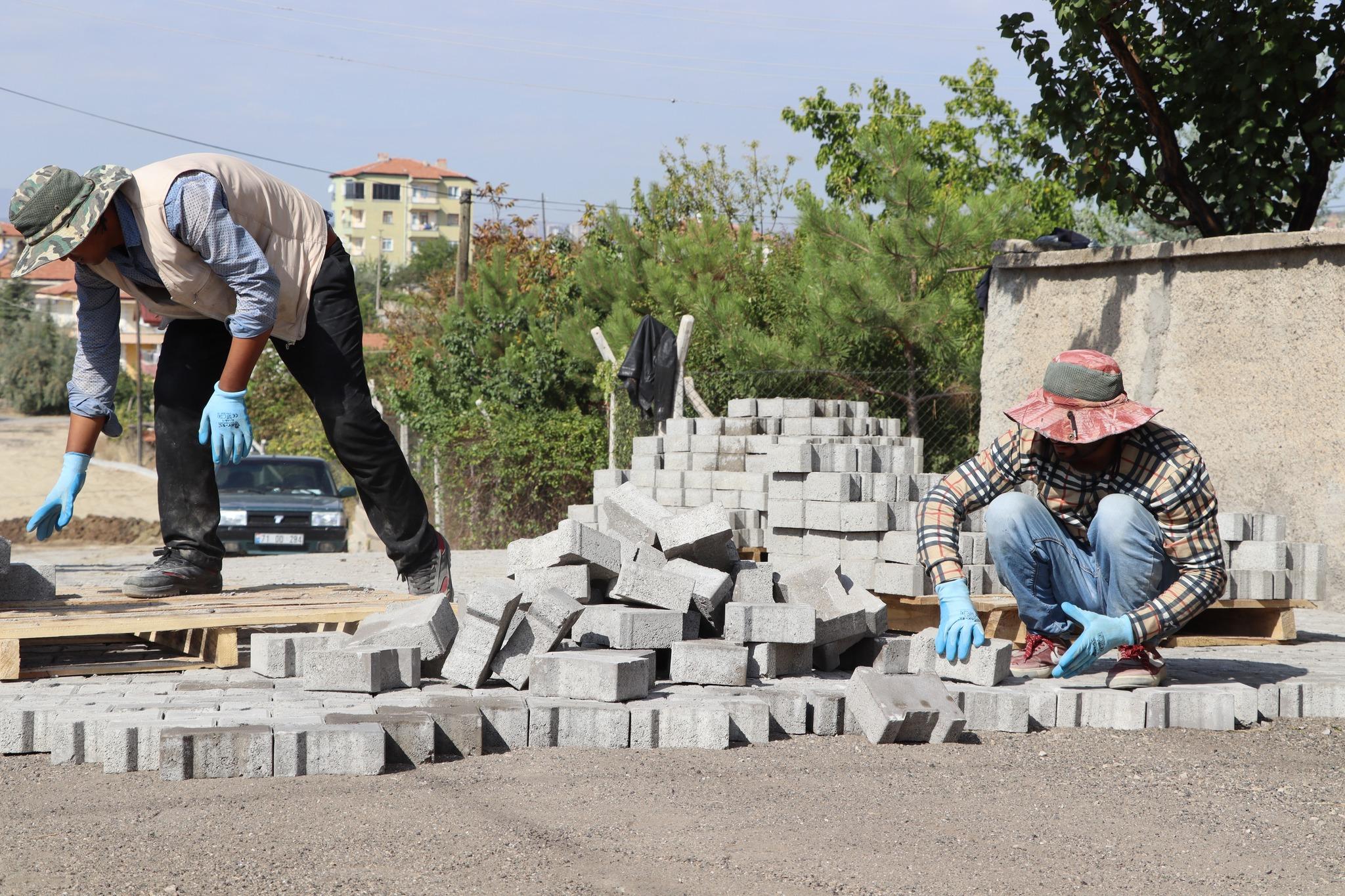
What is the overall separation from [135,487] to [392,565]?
15.5 metres

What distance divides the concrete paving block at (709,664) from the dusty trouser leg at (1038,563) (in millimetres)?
970

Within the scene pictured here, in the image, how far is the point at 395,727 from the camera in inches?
141

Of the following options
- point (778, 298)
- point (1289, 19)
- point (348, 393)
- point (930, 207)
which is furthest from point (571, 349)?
point (348, 393)

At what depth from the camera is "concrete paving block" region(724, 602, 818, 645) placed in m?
4.45

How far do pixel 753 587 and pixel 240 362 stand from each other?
216 centimetres

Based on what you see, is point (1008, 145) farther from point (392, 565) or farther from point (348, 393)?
point (348, 393)

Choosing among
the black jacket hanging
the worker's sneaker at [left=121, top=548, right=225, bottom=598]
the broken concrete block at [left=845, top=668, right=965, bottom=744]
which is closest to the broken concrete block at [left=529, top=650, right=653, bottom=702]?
the broken concrete block at [left=845, top=668, right=965, bottom=744]

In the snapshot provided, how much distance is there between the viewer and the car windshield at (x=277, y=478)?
12843 mm

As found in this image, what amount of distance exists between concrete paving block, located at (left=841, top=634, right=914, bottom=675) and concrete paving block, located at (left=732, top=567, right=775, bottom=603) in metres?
0.43

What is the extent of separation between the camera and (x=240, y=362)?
4.70 m

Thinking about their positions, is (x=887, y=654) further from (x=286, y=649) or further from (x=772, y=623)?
(x=286, y=649)

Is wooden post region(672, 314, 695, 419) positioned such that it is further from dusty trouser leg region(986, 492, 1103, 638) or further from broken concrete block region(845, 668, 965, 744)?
broken concrete block region(845, 668, 965, 744)

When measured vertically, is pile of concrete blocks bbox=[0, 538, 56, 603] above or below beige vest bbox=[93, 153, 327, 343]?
below

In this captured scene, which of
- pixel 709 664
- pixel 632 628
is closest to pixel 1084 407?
pixel 709 664
